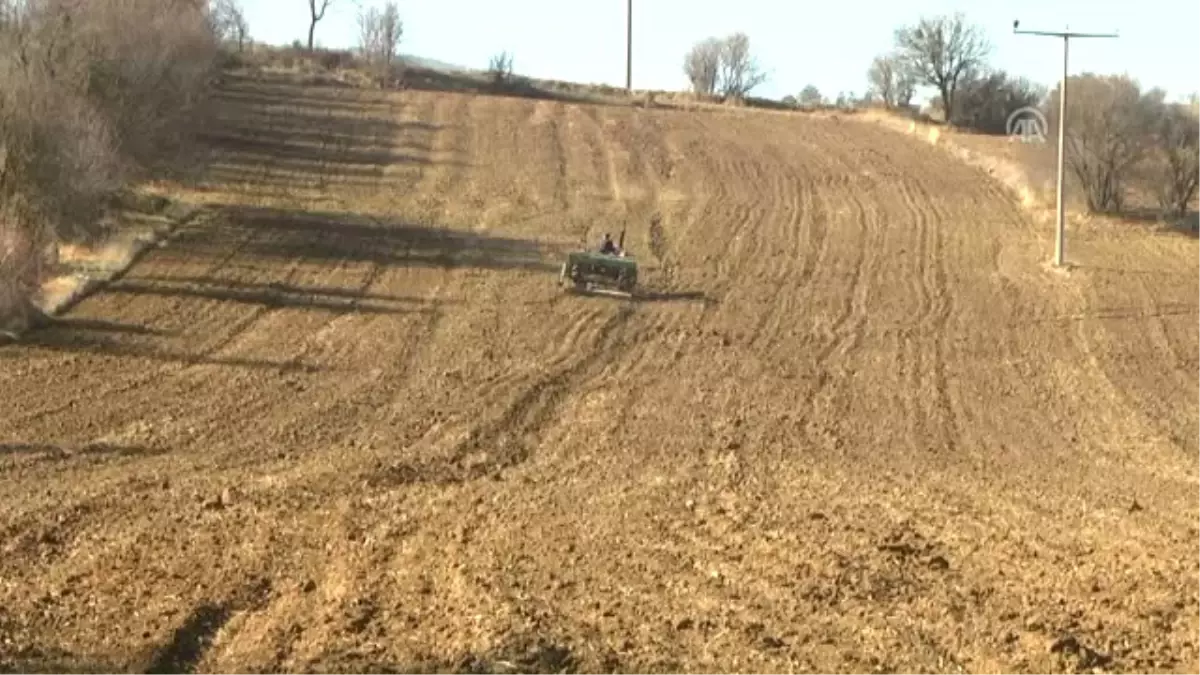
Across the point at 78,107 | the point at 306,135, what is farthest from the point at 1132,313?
the point at 306,135

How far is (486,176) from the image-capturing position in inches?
1955

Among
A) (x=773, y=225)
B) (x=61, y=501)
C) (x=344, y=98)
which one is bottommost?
(x=61, y=501)

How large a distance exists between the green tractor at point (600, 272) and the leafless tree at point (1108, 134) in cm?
2071

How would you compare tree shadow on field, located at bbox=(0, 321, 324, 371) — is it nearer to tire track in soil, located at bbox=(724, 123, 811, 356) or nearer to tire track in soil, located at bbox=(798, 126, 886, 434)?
tire track in soil, located at bbox=(798, 126, 886, 434)

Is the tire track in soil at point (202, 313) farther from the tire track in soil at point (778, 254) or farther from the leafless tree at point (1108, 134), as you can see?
the leafless tree at point (1108, 134)

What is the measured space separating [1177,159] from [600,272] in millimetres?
23605

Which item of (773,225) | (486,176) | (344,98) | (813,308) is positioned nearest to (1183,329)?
(813,308)

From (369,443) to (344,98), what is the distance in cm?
A: 5075

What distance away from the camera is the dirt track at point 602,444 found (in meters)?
9.89

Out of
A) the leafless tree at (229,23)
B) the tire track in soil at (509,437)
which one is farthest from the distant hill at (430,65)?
the tire track in soil at (509,437)

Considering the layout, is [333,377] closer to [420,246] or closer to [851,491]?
[851,491]

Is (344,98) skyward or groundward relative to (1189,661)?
skyward

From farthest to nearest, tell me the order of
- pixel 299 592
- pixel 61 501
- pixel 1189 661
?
1. pixel 61 501
2. pixel 299 592
3. pixel 1189 661

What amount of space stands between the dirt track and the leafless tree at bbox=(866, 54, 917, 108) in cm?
5486
